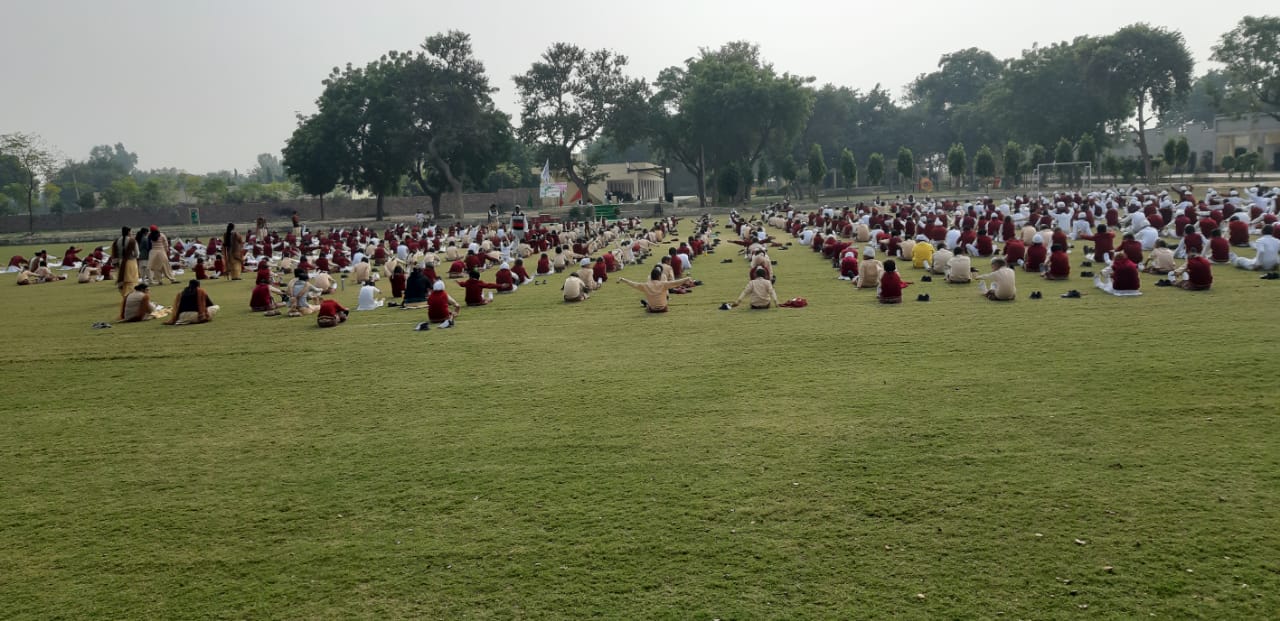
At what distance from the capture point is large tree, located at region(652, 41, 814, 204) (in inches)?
2317

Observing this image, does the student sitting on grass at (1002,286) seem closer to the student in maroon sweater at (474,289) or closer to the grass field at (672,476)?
the grass field at (672,476)

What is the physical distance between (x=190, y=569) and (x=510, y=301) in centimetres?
1155

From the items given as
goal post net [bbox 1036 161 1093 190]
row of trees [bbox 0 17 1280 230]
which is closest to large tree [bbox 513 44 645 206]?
row of trees [bbox 0 17 1280 230]

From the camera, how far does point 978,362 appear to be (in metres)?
9.78

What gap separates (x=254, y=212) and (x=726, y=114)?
35144mm

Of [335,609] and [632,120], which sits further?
[632,120]

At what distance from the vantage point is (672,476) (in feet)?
21.8

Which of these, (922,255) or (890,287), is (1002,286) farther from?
(922,255)

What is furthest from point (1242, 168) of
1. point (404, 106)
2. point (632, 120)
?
point (404, 106)

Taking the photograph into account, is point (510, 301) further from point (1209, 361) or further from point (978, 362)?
point (1209, 361)

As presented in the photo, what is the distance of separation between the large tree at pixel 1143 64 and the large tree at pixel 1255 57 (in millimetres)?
5699

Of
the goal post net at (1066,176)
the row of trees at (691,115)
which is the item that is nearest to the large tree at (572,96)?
the row of trees at (691,115)

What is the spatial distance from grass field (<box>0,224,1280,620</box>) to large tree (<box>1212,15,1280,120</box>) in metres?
63.1

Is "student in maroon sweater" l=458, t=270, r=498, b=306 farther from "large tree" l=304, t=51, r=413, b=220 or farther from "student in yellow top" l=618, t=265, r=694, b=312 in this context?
"large tree" l=304, t=51, r=413, b=220
